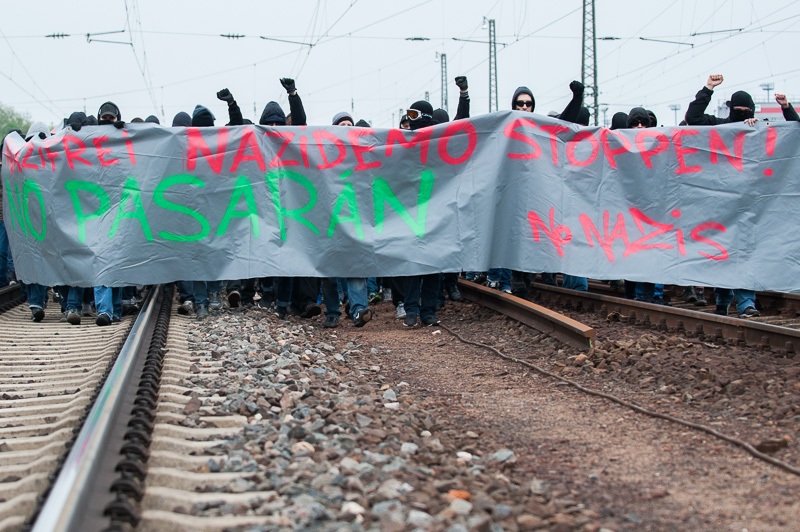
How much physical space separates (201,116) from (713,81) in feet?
17.3

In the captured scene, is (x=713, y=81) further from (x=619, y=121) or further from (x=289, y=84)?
(x=289, y=84)

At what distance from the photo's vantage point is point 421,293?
8.05 meters

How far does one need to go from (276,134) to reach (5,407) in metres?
3.99

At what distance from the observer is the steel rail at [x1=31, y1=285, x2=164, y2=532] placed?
2504mm

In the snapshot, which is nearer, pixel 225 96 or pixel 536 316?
pixel 536 316

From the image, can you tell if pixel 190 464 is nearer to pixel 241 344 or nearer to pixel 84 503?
pixel 84 503

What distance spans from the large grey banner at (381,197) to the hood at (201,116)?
675 mm

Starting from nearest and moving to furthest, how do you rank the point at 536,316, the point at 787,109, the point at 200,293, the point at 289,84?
the point at 536,316 → the point at 787,109 → the point at 289,84 → the point at 200,293

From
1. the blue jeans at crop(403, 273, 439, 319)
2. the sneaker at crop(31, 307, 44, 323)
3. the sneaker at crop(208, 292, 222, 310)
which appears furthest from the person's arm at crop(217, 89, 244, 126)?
the sneaker at crop(31, 307, 44, 323)

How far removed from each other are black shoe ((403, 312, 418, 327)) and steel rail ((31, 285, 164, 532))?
3529mm

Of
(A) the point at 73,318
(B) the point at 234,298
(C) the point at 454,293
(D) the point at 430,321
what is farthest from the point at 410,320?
(A) the point at 73,318

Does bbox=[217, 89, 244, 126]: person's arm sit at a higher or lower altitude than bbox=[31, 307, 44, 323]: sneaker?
higher

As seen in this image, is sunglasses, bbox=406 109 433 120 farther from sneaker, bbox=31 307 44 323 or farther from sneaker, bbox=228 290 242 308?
sneaker, bbox=31 307 44 323

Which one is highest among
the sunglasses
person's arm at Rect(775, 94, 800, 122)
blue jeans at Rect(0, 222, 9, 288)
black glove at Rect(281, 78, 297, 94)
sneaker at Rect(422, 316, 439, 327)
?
black glove at Rect(281, 78, 297, 94)
